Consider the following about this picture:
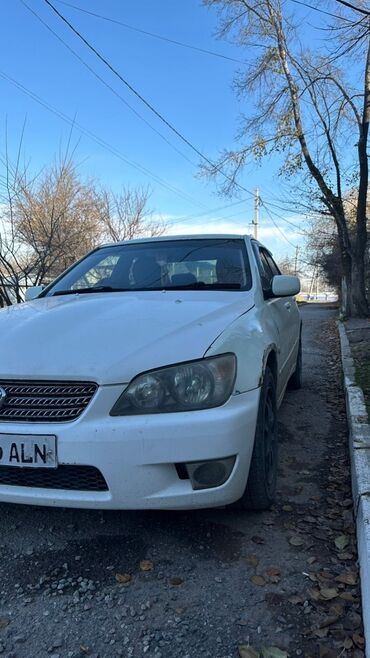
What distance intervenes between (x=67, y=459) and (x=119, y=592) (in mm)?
599

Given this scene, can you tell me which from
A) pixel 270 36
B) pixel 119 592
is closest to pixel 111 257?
pixel 119 592

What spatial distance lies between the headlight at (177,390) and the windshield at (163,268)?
46.1 inches

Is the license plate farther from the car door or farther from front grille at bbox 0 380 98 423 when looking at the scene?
the car door

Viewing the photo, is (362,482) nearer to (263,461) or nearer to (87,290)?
(263,461)

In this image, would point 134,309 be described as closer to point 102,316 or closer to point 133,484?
point 102,316

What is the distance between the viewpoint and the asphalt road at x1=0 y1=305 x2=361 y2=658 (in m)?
1.78

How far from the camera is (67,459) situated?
2.03 meters

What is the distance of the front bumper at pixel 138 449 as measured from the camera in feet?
6.58

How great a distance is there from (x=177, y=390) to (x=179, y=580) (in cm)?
82

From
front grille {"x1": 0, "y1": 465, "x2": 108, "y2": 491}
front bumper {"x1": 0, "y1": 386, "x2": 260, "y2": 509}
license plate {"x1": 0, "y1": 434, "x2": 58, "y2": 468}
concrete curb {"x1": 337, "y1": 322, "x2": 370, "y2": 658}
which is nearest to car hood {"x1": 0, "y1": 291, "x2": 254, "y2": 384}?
front bumper {"x1": 0, "y1": 386, "x2": 260, "y2": 509}

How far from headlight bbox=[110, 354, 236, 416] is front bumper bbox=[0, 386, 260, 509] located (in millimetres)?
34

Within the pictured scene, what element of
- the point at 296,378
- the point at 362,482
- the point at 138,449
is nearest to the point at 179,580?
the point at 138,449

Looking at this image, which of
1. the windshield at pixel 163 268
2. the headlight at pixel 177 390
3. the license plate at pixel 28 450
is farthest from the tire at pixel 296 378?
the license plate at pixel 28 450

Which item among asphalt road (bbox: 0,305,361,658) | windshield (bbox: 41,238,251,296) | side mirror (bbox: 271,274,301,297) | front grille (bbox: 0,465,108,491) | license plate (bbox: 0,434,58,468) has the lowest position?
asphalt road (bbox: 0,305,361,658)
